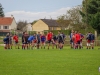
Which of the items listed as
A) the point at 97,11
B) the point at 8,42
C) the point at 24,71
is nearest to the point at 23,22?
the point at 97,11


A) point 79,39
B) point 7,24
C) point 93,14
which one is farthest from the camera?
point 7,24

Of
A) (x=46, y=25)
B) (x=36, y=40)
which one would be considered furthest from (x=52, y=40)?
(x=46, y=25)

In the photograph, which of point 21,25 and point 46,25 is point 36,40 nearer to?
point 46,25

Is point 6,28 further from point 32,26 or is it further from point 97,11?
point 97,11

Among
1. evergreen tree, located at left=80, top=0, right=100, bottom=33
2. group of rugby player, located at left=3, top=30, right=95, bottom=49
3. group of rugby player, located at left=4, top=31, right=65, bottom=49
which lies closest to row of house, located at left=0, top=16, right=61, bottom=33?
evergreen tree, located at left=80, top=0, right=100, bottom=33

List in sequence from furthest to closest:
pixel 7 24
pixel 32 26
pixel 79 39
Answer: pixel 32 26, pixel 7 24, pixel 79 39

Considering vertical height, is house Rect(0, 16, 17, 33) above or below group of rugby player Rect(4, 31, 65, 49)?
above

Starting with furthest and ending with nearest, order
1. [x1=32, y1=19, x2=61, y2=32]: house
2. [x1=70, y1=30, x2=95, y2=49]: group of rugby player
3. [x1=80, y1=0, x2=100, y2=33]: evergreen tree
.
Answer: [x1=32, y1=19, x2=61, y2=32]: house, [x1=80, y1=0, x2=100, y2=33]: evergreen tree, [x1=70, y1=30, x2=95, y2=49]: group of rugby player

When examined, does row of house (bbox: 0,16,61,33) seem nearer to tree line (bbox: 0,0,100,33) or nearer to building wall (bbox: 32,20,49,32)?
building wall (bbox: 32,20,49,32)

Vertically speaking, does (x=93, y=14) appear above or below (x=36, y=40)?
above

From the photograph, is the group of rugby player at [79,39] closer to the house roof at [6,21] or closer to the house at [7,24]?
the house at [7,24]

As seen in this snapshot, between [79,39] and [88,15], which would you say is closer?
[79,39]

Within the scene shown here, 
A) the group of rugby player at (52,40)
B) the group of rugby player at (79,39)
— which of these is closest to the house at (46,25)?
the group of rugby player at (52,40)

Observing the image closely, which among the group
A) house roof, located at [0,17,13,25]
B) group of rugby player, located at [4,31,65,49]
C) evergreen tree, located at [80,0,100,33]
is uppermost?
house roof, located at [0,17,13,25]
